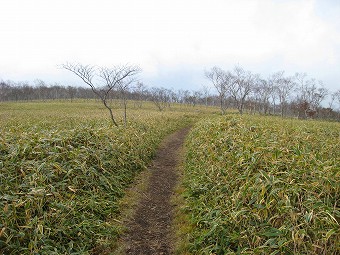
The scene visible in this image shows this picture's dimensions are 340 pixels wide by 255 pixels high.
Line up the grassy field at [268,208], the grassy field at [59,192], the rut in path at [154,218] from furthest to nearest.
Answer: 1. the rut in path at [154,218]
2. the grassy field at [59,192]
3. the grassy field at [268,208]

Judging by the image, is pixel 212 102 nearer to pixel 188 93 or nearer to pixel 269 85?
pixel 188 93

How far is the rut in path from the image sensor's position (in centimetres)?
497

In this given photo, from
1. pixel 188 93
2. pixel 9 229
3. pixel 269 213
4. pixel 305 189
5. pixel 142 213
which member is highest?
pixel 188 93

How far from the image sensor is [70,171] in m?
6.30

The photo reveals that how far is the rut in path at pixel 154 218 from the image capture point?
4.97 m

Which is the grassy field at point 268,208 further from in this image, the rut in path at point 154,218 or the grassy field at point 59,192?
the grassy field at point 59,192

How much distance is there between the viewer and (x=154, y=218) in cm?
621

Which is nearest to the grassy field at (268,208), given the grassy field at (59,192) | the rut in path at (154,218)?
the rut in path at (154,218)

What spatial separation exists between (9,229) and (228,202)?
4.52 meters

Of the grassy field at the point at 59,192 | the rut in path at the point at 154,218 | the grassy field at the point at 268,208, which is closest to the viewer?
the grassy field at the point at 268,208

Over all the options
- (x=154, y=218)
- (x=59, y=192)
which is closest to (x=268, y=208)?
(x=154, y=218)

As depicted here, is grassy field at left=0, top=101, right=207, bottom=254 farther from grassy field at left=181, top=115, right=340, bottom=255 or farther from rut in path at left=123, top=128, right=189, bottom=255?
grassy field at left=181, top=115, right=340, bottom=255

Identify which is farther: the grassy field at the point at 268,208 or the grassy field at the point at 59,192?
the grassy field at the point at 59,192

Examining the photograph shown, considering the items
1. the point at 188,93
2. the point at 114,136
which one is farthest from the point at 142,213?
the point at 188,93
